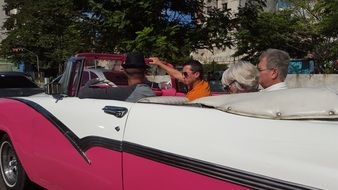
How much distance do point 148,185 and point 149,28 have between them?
1083cm

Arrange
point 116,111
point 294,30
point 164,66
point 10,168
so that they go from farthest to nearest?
point 294,30, point 10,168, point 164,66, point 116,111

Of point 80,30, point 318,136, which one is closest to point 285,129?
point 318,136

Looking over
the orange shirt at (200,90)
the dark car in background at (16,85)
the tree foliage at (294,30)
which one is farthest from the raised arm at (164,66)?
the tree foliage at (294,30)

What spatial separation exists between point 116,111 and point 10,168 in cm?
256

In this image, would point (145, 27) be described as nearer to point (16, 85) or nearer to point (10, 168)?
point (16, 85)

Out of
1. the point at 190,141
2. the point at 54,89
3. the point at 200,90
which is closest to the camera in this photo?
the point at 190,141

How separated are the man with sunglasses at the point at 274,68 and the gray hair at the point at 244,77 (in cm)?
15

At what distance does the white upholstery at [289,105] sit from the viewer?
2.59 metres

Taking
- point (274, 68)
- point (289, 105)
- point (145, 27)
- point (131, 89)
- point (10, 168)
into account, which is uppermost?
point (145, 27)

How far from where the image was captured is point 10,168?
227 inches

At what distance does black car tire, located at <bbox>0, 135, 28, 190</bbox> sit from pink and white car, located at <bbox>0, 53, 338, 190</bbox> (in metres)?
0.65

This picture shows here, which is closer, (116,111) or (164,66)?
(116,111)

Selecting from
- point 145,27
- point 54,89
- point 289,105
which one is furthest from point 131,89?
point 145,27

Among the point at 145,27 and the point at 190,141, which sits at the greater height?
the point at 145,27
